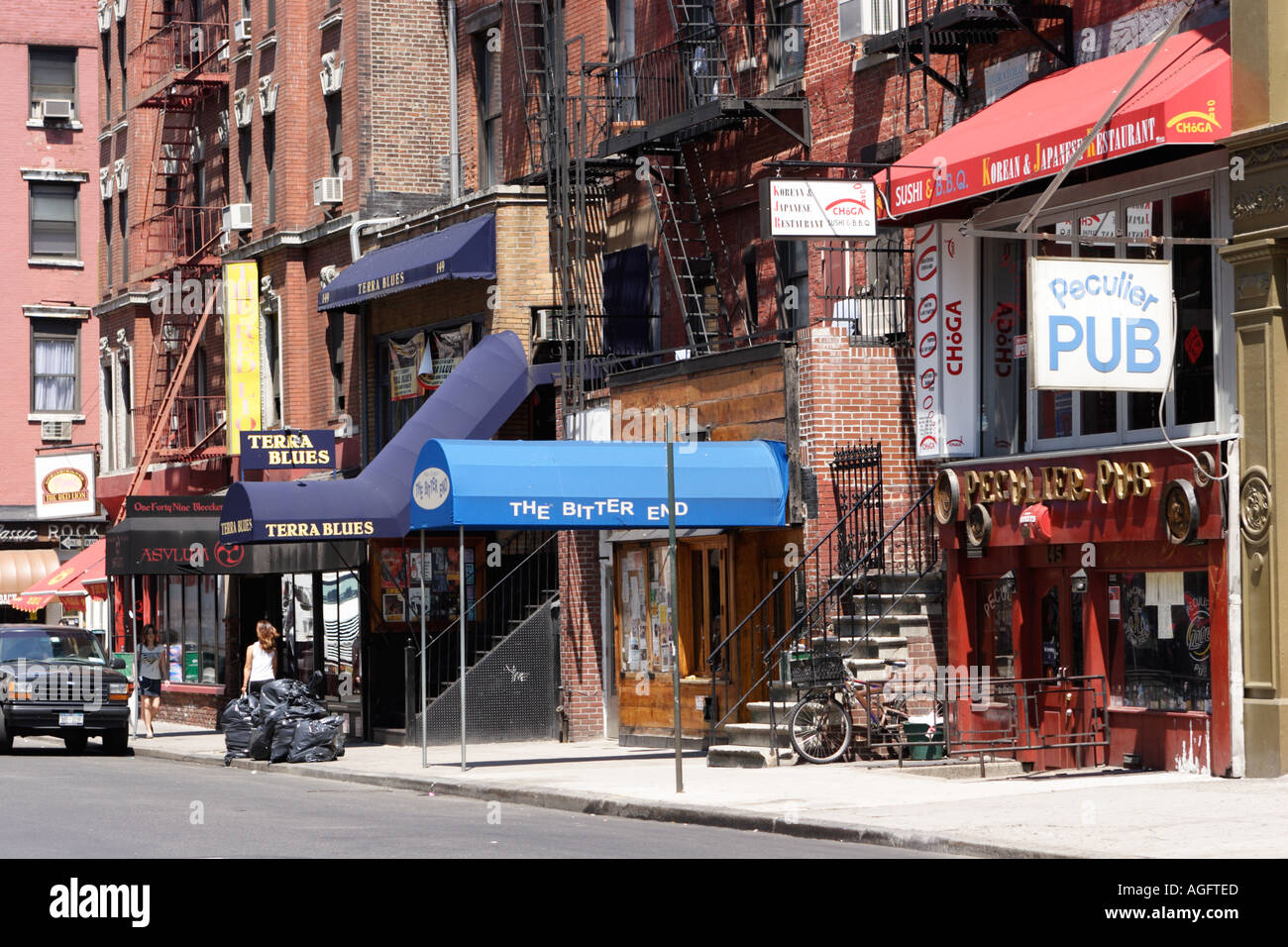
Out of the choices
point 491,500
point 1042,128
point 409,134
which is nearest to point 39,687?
point 491,500

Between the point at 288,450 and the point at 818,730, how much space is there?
11270mm

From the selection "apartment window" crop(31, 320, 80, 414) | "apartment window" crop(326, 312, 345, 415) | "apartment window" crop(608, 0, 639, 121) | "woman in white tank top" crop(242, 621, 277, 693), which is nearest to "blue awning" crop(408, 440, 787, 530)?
"woman in white tank top" crop(242, 621, 277, 693)

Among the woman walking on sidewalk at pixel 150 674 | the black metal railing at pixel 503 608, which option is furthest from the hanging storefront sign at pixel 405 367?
the woman walking on sidewalk at pixel 150 674

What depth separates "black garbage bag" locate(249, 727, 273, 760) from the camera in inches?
991

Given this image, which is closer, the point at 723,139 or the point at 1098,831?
the point at 1098,831

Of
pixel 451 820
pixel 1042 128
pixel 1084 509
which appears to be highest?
pixel 1042 128

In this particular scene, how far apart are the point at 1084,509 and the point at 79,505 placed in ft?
102

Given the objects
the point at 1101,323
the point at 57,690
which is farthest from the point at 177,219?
the point at 1101,323

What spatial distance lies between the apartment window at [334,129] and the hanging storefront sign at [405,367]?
4.21 m

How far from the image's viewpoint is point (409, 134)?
33.2m

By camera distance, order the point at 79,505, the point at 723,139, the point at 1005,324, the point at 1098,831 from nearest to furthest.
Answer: the point at 1098,831
the point at 1005,324
the point at 723,139
the point at 79,505

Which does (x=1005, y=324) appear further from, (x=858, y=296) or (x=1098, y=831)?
(x=1098, y=831)

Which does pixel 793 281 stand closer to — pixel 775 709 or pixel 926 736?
pixel 775 709

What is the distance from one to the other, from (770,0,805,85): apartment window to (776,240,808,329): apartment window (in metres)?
2.00
